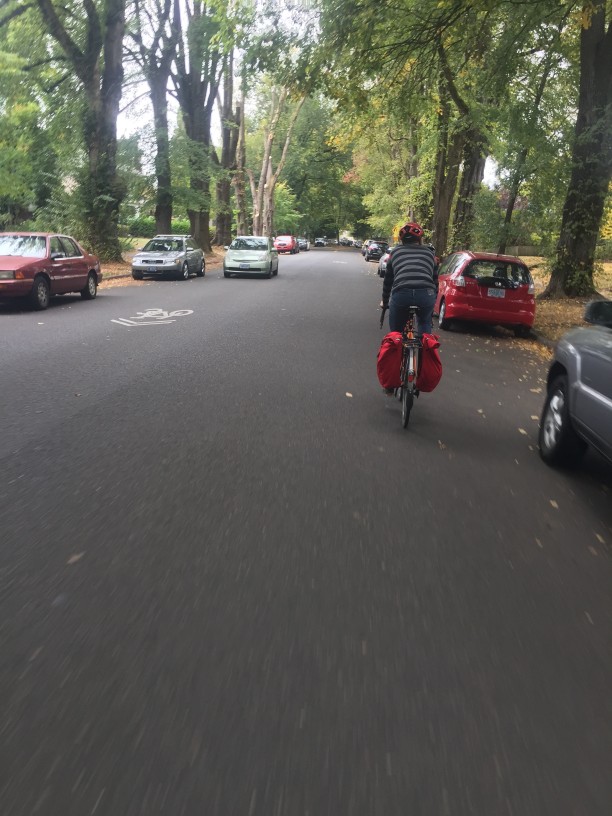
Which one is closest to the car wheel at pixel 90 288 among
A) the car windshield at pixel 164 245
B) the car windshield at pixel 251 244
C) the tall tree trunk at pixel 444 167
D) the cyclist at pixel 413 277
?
the car windshield at pixel 164 245

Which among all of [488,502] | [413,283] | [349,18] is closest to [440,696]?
[488,502]

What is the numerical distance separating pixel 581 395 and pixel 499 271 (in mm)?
9278

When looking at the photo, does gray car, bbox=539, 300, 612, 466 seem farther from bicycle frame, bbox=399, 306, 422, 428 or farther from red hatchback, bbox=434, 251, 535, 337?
red hatchback, bbox=434, 251, 535, 337

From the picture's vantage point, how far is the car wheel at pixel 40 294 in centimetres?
1459

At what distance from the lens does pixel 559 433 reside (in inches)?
222

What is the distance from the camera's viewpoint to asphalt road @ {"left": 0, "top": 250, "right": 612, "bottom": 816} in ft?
7.13

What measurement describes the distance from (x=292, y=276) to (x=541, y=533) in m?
26.8

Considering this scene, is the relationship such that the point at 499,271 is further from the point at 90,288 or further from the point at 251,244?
the point at 251,244

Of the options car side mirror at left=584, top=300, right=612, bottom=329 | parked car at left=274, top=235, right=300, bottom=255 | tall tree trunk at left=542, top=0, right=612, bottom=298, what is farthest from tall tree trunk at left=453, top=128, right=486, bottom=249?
parked car at left=274, top=235, right=300, bottom=255

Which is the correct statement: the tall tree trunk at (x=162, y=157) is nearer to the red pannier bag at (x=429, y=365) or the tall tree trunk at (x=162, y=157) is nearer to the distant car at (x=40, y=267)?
the distant car at (x=40, y=267)

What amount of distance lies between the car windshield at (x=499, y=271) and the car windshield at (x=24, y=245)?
9057 mm

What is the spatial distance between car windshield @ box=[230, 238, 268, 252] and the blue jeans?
70.6 ft

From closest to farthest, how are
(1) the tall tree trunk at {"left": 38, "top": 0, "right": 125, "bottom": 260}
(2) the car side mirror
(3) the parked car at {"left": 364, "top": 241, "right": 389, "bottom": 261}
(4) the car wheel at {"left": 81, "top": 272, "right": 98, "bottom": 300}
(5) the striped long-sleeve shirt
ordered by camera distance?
(2) the car side mirror, (5) the striped long-sleeve shirt, (4) the car wheel at {"left": 81, "top": 272, "right": 98, "bottom": 300}, (1) the tall tree trunk at {"left": 38, "top": 0, "right": 125, "bottom": 260}, (3) the parked car at {"left": 364, "top": 241, "right": 389, "bottom": 261}

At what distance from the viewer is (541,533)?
4316 millimetres
